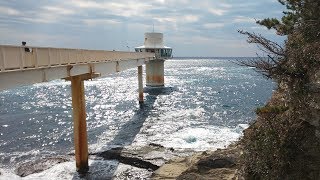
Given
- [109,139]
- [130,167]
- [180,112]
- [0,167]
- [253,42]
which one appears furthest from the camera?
[180,112]

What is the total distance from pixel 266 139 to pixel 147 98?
5393 cm

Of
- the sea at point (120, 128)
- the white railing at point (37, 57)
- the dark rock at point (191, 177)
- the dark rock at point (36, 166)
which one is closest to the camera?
the white railing at point (37, 57)

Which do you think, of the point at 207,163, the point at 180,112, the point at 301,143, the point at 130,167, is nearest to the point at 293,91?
the point at 301,143

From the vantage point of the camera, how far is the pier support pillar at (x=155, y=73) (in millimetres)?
81688

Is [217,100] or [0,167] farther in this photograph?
[217,100]

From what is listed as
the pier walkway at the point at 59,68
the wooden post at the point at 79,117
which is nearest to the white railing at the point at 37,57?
the pier walkway at the point at 59,68

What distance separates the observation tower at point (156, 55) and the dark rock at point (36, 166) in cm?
5594

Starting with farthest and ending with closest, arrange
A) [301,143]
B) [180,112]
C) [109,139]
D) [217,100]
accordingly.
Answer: [217,100], [180,112], [109,139], [301,143]

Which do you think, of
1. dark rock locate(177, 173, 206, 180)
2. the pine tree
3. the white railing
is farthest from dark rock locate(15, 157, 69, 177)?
the pine tree

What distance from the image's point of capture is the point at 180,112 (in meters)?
48.9

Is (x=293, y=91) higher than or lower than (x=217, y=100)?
higher

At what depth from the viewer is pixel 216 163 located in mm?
17984

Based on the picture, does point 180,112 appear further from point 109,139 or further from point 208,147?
point 208,147

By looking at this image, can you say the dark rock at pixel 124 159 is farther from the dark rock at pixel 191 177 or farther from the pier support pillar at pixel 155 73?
the pier support pillar at pixel 155 73
